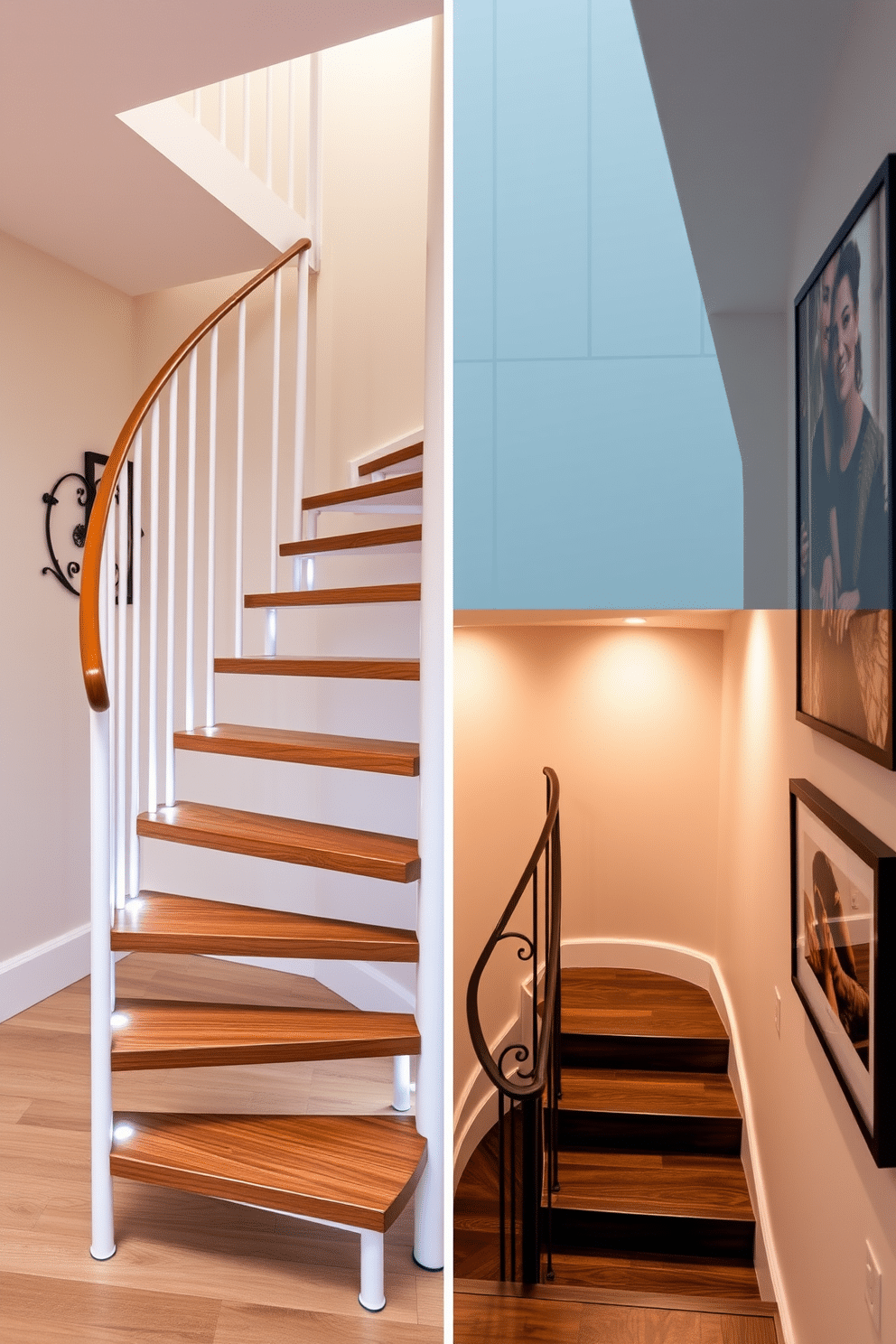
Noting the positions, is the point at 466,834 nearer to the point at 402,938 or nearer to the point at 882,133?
the point at 882,133

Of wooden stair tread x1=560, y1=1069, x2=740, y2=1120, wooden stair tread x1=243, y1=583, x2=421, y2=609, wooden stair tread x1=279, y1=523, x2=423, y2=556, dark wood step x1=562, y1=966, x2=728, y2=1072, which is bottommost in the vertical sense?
wooden stair tread x1=560, y1=1069, x2=740, y2=1120

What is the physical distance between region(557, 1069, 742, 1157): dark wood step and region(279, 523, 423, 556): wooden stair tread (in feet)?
6.52

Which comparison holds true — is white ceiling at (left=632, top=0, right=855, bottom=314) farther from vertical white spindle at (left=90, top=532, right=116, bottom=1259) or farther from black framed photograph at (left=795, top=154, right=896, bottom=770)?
vertical white spindle at (left=90, top=532, right=116, bottom=1259)

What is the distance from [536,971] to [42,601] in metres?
3.38

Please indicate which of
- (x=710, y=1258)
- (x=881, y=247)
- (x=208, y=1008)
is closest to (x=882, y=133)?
(x=881, y=247)

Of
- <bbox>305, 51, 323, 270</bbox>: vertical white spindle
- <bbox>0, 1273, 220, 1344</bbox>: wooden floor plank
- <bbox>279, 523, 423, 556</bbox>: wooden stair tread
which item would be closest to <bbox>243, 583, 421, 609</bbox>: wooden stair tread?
<bbox>279, 523, 423, 556</bbox>: wooden stair tread

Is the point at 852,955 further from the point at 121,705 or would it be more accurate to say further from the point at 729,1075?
the point at 121,705

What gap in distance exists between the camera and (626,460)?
1.65ft

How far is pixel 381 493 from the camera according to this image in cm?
283

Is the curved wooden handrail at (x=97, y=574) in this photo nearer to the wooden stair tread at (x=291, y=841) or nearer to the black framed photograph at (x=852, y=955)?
the wooden stair tread at (x=291, y=841)

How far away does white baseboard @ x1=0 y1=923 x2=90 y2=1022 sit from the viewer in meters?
3.29

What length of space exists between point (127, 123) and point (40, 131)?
25 cm

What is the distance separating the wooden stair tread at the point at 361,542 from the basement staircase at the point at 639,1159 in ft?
6.54

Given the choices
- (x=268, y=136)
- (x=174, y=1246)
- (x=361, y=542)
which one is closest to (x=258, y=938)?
(x=174, y=1246)
